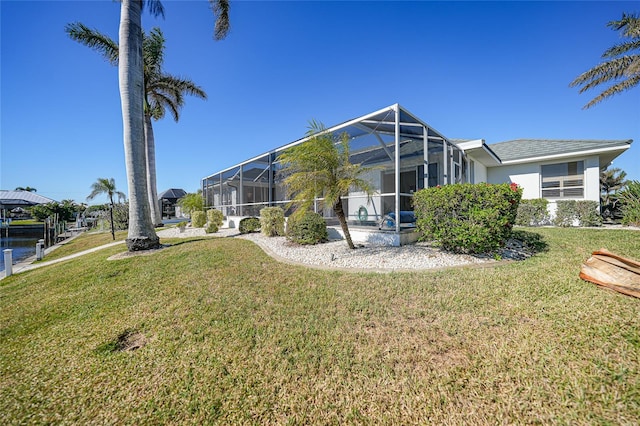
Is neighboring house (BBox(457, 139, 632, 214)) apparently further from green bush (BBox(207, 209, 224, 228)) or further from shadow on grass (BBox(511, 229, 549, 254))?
green bush (BBox(207, 209, 224, 228))

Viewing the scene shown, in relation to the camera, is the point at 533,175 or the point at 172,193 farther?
the point at 172,193

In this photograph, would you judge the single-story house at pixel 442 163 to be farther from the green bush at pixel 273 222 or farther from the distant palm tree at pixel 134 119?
the distant palm tree at pixel 134 119

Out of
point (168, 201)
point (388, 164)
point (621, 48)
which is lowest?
point (168, 201)

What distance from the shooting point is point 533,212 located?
37.1 ft

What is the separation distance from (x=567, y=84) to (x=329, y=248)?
1394cm

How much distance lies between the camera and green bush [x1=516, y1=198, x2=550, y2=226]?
11.2 meters

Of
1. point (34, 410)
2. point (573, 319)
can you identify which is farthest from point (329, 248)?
point (34, 410)

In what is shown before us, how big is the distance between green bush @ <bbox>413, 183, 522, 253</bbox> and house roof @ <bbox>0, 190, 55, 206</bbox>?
4104 cm

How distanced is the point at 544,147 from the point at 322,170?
14.3 meters

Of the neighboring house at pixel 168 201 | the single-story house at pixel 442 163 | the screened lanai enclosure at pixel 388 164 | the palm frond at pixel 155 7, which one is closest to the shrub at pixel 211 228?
the screened lanai enclosure at pixel 388 164

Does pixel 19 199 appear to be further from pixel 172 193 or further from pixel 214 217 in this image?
pixel 214 217

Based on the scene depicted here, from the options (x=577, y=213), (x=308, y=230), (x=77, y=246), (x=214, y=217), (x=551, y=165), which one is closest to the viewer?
(x=308, y=230)

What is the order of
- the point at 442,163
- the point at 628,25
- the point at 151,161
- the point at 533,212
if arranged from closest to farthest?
1. the point at 628,25
2. the point at 442,163
3. the point at 533,212
4. the point at 151,161

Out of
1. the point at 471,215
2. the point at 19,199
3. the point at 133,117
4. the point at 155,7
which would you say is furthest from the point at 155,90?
the point at 19,199
